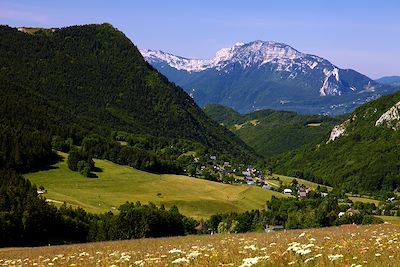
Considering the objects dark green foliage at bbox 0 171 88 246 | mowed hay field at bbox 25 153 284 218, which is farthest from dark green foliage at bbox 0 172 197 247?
mowed hay field at bbox 25 153 284 218

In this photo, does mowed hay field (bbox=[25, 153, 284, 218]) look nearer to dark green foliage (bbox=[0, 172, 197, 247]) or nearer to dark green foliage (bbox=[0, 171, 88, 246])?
dark green foliage (bbox=[0, 171, 88, 246])

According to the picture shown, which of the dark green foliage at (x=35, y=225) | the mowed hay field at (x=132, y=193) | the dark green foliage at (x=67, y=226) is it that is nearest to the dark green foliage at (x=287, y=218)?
the mowed hay field at (x=132, y=193)

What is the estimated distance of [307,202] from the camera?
7618 inches

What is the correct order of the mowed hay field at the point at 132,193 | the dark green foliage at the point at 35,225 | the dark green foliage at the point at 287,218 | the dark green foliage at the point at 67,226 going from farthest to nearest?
the mowed hay field at the point at 132,193 → the dark green foliage at the point at 287,218 → the dark green foliage at the point at 35,225 → the dark green foliage at the point at 67,226

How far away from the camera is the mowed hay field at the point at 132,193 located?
151 metres

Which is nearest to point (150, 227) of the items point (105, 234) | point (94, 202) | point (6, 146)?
point (105, 234)

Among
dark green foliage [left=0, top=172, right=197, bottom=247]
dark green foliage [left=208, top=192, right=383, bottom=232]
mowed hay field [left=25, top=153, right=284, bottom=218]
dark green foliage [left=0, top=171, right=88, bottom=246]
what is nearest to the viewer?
dark green foliage [left=0, top=172, right=197, bottom=247]

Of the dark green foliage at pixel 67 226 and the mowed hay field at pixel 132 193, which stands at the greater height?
the dark green foliage at pixel 67 226

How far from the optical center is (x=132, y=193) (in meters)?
174

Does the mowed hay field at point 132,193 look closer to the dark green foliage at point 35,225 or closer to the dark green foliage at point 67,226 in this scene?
the dark green foliage at point 35,225

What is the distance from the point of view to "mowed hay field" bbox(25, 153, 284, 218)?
15112 cm

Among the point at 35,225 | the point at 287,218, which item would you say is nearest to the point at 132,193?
the point at 287,218

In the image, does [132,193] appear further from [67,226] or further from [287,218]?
[67,226]

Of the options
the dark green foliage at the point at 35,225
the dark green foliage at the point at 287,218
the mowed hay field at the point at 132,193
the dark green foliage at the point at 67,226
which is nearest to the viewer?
the dark green foliage at the point at 67,226
